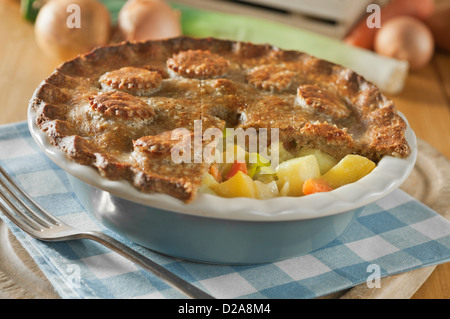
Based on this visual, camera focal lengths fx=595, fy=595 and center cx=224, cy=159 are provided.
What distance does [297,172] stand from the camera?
84.0 inches

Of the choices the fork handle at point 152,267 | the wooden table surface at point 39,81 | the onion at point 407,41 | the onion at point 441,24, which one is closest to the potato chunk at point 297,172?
the fork handle at point 152,267

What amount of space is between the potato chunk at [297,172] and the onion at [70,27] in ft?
7.17

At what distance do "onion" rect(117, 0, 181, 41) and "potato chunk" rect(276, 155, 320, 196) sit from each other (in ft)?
6.99

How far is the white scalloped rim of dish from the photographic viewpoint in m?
1.86

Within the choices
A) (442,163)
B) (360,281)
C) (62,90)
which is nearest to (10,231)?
(62,90)

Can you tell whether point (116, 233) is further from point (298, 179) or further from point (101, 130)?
point (298, 179)

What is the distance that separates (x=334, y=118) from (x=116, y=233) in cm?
100

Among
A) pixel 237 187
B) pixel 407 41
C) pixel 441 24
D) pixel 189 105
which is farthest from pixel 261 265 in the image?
pixel 441 24

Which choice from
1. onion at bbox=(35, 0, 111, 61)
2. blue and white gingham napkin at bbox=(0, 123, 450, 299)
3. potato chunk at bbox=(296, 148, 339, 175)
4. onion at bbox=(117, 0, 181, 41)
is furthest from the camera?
onion at bbox=(117, 0, 181, 41)

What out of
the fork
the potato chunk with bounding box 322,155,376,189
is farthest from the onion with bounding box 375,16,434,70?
the fork

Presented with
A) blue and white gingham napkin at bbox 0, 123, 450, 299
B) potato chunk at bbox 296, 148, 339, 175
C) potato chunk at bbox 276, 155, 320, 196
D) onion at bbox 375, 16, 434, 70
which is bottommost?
blue and white gingham napkin at bbox 0, 123, 450, 299

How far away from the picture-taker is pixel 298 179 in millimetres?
2121

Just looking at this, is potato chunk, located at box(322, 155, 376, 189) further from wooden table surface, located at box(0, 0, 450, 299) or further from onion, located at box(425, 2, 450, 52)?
onion, located at box(425, 2, 450, 52)

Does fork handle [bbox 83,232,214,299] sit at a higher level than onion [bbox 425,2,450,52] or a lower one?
lower
